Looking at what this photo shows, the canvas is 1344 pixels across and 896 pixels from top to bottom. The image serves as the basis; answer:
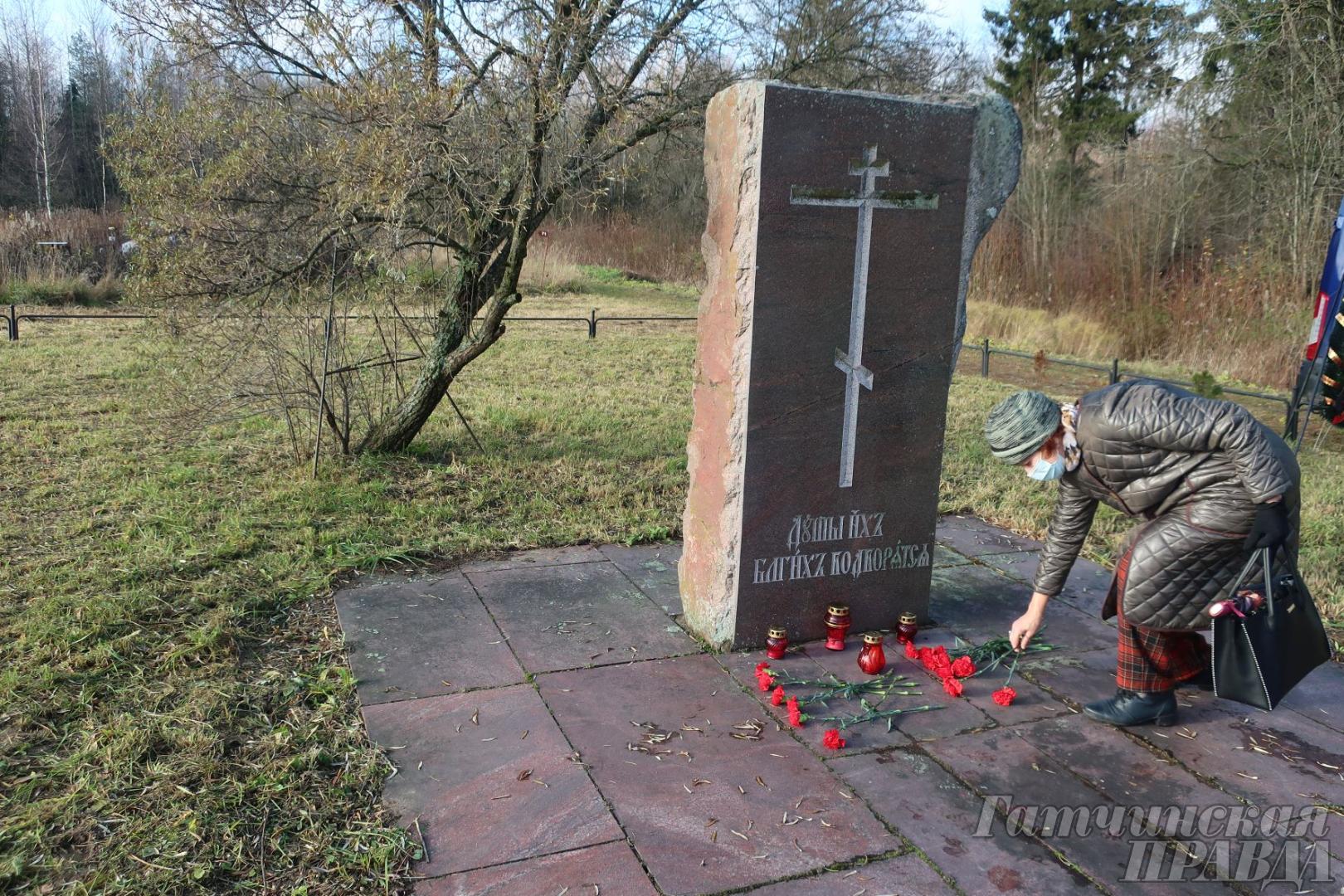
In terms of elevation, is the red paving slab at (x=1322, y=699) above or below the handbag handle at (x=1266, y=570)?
below

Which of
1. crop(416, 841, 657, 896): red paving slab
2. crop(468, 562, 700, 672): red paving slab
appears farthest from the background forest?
crop(416, 841, 657, 896): red paving slab

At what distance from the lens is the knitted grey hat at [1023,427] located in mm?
3082

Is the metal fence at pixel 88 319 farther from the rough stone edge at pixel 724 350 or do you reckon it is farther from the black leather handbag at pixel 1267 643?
the black leather handbag at pixel 1267 643

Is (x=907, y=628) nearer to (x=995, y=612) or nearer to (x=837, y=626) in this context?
(x=837, y=626)

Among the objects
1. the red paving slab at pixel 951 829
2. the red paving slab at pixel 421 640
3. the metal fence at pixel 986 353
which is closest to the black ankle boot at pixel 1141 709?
the red paving slab at pixel 951 829

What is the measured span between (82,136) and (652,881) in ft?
132

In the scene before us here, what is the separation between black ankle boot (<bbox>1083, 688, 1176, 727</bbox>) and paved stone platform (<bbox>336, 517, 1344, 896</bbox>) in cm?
4

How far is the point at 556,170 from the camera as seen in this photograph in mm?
5945

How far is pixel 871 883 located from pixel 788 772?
569 mm

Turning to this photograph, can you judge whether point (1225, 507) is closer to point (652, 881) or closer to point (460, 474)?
point (652, 881)

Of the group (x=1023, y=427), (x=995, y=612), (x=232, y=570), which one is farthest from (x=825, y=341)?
(x=232, y=570)

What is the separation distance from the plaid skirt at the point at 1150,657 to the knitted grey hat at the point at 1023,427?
0.60 meters

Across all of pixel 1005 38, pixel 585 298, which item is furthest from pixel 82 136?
pixel 1005 38

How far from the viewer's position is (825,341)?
12.7ft
